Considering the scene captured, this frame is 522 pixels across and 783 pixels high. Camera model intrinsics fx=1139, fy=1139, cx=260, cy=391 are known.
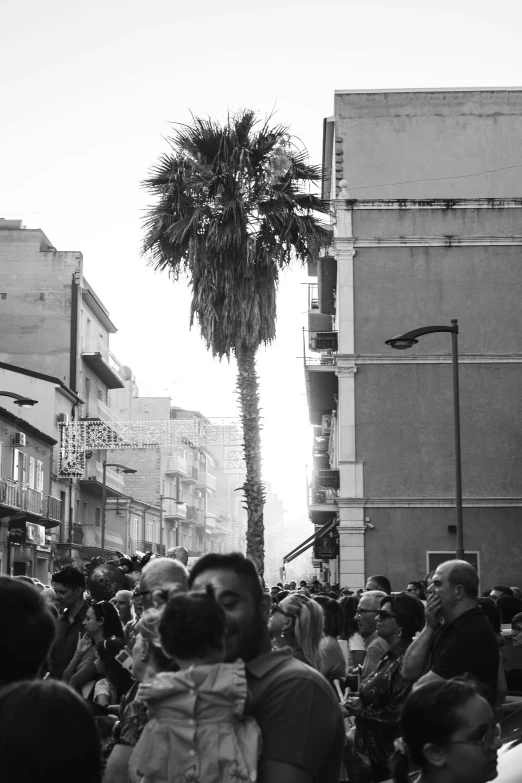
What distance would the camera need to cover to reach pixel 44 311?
60.6m

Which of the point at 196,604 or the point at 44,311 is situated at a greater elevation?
the point at 44,311

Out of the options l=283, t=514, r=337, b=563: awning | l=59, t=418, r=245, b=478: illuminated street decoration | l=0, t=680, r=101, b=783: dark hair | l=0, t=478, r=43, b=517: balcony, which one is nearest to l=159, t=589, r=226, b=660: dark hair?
l=0, t=680, r=101, b=783: dark hair

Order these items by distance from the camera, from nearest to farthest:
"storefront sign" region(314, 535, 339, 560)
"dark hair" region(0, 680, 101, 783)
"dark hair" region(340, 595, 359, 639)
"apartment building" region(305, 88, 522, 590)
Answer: "dark hair" region(0, 680, 101, 783) → "dark hair" region(340, 595, 359, 639) → "apartment building" region(305, 88, 522, 590) → "storefront sign" region(314, 535, 339, 560)

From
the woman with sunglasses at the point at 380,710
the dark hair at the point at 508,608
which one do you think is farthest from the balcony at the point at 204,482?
the woman with sunglasses at the point at 380,710

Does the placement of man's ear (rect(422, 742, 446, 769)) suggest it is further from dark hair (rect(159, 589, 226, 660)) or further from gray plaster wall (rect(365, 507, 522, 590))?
gray plaster wall (rect(365, 507, 522, 590))

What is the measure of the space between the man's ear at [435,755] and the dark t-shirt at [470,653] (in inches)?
103

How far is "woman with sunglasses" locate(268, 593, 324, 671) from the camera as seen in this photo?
7.15 meters

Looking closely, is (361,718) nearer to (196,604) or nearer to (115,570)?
(115,570)

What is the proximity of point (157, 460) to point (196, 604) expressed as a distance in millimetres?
83175

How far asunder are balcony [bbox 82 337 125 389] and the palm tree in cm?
3709

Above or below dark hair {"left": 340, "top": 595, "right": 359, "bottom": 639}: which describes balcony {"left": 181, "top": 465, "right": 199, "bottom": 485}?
above

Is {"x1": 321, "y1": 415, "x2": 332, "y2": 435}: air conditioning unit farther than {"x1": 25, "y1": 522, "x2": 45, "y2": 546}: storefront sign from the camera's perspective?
No

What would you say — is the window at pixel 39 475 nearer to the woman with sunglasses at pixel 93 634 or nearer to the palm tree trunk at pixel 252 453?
the palm tree trunk at pixel 252 453

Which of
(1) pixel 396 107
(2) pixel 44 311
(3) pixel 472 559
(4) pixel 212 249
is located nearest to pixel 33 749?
(4) pixel 212 249
